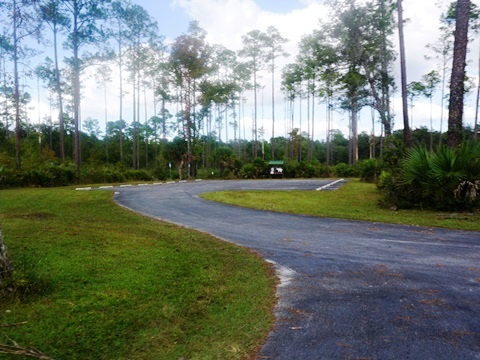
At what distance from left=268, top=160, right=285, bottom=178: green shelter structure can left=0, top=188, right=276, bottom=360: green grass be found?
30.3 meters

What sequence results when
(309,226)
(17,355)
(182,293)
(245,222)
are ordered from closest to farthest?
(17,355)
(182,293)
(309,226)
(245,222)

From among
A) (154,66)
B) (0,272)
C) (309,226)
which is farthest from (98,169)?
(0,272)

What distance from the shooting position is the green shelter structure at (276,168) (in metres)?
37.0

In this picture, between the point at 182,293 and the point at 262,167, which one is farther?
the point at 262,167

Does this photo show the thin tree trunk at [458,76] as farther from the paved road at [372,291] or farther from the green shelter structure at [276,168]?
the green shelter structure at [276,168]

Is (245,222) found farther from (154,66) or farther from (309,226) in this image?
(154,66)

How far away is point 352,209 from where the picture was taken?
40.4ft

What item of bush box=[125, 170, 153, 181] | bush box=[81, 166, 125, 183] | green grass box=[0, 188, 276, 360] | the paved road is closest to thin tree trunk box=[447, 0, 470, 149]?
the paved road

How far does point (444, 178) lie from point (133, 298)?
10.7 meters

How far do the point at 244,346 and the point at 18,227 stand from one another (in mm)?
6877

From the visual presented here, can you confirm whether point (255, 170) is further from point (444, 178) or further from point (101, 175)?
point (444, 178)

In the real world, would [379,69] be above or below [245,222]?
above

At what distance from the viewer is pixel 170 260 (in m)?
5.55

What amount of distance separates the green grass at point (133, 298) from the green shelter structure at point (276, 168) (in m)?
30.3
